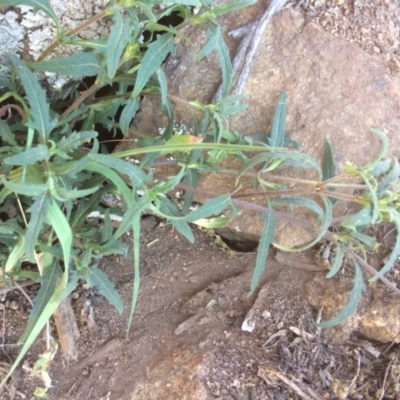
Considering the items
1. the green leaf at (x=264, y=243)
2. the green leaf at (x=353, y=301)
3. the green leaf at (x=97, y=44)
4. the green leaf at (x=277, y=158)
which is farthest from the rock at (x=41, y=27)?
the green leaf at (x=353, y=301)

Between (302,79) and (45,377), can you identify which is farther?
(302,79)

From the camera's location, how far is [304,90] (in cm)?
236

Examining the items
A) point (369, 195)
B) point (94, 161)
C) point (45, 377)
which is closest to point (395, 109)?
point (369, 195)

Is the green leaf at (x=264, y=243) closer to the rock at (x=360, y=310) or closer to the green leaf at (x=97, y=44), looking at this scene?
the rock at (x=360, y=310)

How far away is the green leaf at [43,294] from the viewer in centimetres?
185

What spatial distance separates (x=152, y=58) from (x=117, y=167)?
37cm

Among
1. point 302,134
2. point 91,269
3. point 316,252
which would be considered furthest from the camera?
point 316,252

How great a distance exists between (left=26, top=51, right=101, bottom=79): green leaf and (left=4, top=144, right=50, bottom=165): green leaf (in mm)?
270

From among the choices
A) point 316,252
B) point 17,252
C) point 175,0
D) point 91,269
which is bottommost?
point 316,252

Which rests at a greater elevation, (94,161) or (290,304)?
(94,161)

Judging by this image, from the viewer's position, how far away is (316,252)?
2492 millimetres

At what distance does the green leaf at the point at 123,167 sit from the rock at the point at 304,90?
70 cm

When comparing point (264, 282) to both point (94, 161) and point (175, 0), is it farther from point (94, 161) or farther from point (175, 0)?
point (175, 0)

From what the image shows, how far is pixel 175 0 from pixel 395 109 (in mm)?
1188
